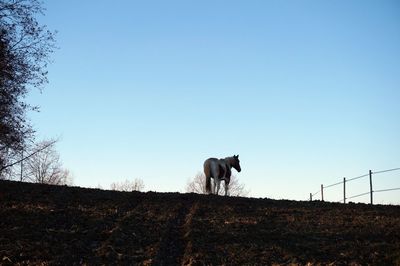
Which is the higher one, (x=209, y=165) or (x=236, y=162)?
(x=236, y=162)

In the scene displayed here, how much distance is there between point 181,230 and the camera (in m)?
19.0

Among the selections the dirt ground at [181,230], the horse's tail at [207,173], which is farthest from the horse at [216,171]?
the dirt ground at [181,230]

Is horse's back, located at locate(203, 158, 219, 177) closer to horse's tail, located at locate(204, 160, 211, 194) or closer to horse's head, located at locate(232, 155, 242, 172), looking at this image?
horse's tail, located at locate(204, 160, 211, 194)

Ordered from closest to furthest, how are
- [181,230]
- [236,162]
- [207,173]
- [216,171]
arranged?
1. [181,230]
2. [216,171]
3. [207,173]
4. [236,162]

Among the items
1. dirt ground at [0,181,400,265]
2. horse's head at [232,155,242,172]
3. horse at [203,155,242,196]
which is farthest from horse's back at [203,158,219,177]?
dirt ground at [0,181,400,265]

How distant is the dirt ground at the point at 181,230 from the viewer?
15953 mm

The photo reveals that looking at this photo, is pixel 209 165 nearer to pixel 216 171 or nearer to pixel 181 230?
pixel 216 171

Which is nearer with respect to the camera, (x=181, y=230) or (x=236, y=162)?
(x=181, y=230)

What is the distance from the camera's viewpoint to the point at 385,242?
57.6 feet

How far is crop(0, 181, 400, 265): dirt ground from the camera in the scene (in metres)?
16.0

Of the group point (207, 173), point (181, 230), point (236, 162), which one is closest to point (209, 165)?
point (207, 173)

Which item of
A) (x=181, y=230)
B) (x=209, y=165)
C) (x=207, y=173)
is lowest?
(x=181, y=230)

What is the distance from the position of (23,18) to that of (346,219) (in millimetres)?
17540

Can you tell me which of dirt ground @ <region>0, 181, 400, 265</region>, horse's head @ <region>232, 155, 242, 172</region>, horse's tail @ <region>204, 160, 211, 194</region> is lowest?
dirt ground @ <region>0, 181, 400, 265</region>
